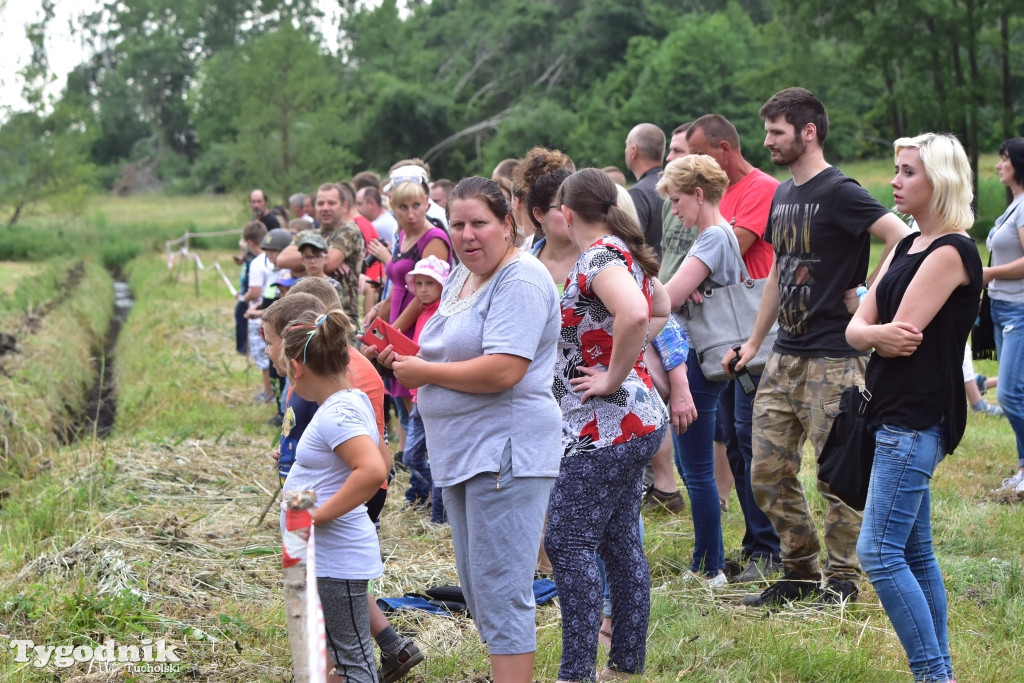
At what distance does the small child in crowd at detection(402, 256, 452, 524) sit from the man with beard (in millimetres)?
1484

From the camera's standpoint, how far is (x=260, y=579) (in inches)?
221

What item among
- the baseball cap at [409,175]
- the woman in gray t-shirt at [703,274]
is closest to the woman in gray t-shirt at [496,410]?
the woman in gray t-shirt at [703,274]

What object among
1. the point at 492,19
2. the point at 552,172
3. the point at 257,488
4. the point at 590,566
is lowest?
the point at 257,488

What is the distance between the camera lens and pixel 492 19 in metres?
56.3

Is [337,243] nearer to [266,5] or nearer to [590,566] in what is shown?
[590,566]

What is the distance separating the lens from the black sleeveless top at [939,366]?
12.1ft

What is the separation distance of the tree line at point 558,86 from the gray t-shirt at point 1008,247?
23.0 m

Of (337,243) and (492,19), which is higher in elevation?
(492,19)

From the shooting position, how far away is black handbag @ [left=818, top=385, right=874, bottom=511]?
3.88m

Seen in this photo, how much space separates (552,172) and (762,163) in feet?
124

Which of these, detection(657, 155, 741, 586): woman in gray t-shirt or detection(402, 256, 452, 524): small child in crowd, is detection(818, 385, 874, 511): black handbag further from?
detection(402, 256, 452, 524): small child in crowd

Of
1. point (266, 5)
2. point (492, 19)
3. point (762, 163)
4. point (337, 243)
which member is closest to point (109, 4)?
point (266, 5)

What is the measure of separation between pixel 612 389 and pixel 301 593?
1617 mm

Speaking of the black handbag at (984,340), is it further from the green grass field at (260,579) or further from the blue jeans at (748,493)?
the blue jeans at (748,493)
